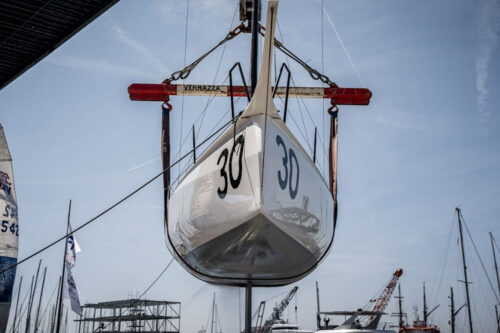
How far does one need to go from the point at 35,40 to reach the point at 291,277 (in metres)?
8.47

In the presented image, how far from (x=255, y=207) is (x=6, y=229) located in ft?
48.4

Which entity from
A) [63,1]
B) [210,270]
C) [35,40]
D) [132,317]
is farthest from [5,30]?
[132,317]

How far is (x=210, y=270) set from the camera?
6605 mm

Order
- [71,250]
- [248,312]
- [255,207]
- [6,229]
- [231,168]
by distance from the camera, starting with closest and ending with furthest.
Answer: [255,207] → [231,168] → [248,312] → [6,229] → [71,250]

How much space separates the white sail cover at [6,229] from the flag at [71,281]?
1.80m

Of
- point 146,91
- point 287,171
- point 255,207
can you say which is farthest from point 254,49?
point 146,91

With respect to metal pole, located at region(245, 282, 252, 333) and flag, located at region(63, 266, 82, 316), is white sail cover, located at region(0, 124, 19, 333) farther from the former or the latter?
metal pole, located at region(245, 282, 252, 333)

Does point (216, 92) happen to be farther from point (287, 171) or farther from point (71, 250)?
point (71, 250)

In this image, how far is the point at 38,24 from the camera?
35.6 feet

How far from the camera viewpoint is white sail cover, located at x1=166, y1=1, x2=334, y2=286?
5602 millimetres

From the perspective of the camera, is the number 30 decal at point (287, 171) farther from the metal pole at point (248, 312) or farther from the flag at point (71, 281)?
the flag at point (71, 281)

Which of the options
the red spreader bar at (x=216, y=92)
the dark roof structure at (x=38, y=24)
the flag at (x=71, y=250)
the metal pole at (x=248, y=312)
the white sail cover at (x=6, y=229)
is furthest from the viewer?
the flag at (x=71, y=250)

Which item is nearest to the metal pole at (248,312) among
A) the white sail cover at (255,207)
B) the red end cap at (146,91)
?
the white sail cover at (255,207)

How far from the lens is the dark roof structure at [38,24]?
33.9 feet
